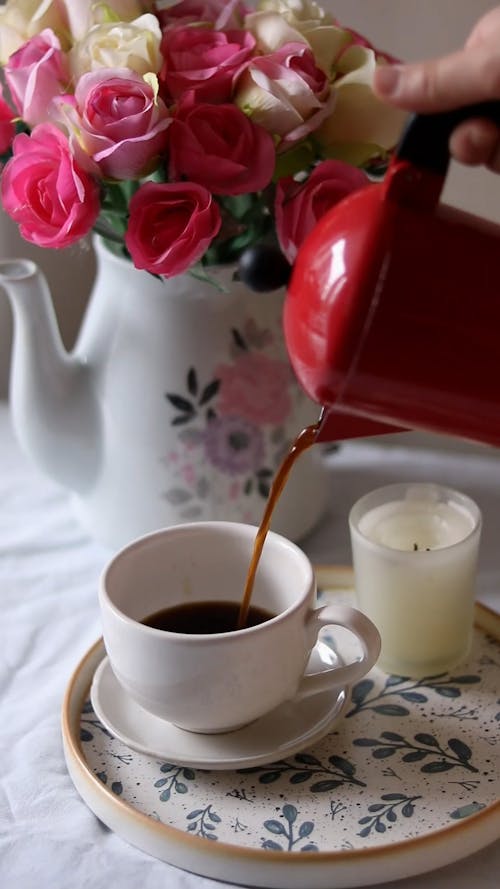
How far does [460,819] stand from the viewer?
57cm

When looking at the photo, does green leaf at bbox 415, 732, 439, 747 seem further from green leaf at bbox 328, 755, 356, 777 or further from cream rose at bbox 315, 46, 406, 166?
cream rose at bbox 315, 46, 406, 166

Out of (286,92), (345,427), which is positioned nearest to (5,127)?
(286,92)

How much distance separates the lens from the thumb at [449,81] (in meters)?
0.49

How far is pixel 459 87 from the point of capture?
0.50 metres

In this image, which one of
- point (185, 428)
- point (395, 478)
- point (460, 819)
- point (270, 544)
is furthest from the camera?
point (395, 478)

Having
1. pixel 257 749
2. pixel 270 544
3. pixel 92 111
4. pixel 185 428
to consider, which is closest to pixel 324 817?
pixel 257 749

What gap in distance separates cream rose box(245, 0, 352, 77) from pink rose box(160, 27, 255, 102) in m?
0.01

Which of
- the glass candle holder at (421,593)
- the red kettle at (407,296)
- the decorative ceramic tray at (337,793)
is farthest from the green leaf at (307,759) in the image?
the red kettle at (407,296)

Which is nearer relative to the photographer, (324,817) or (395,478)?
(324,817)

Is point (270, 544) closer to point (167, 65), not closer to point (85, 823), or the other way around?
point (85, 823)

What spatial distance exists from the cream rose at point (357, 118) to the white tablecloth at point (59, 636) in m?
0.31

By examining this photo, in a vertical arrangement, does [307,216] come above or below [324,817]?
above

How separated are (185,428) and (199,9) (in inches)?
11.3

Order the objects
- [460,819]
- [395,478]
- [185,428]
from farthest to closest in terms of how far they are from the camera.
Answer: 1. [395,478]
2. [185,428]
3. [460,819]
